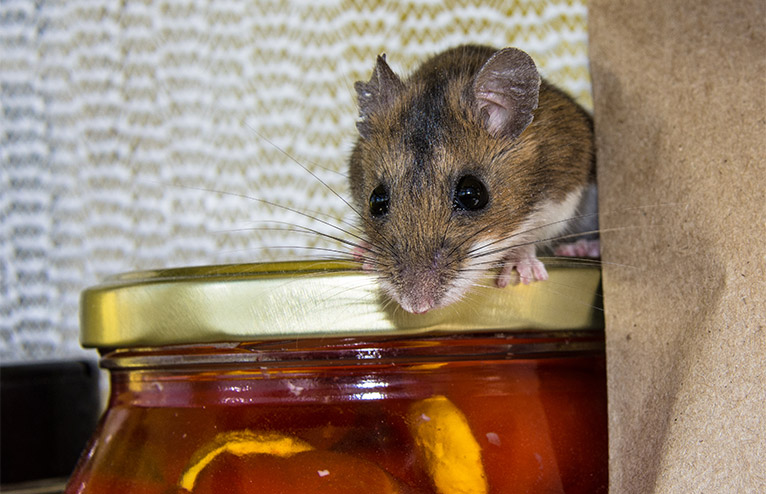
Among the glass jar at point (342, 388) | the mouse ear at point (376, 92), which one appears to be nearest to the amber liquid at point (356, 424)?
the glass jar at point (342, 388)

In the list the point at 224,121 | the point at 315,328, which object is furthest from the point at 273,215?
the point at 315,328

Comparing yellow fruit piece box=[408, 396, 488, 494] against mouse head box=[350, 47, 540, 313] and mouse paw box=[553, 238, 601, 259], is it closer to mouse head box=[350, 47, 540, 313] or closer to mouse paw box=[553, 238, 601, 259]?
A: mouse head box=[350, 47, 540, 313]

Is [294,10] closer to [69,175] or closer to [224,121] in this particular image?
[224,121]

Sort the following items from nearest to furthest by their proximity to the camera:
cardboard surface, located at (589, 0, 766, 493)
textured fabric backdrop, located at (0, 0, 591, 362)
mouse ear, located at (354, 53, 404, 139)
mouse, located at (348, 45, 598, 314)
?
cardboard surface, located at (589, 0, 766, 493), mouse, located at (348, 45, 598, 314), mouse ear, located at (354, 53, 404, 139), textured fabric backdrop, located at (0, 0, 591, 362)

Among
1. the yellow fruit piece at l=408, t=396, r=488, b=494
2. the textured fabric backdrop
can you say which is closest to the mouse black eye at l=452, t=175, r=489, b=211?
the yellow fruit piece at l=408, t=396, r=488, b=494

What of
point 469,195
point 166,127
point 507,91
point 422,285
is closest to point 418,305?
point 422,285

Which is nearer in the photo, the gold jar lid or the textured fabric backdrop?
the gold jar lid
